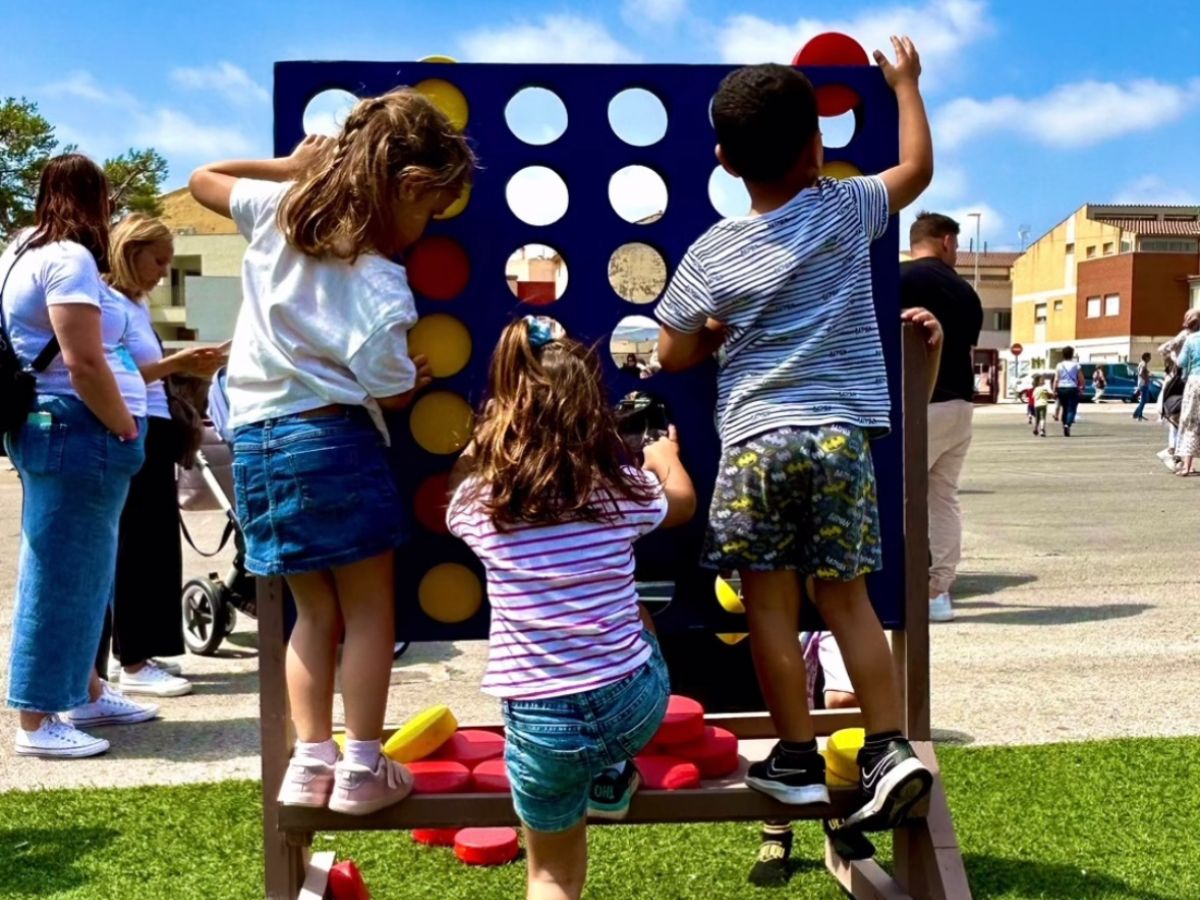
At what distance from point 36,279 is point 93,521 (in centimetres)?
86

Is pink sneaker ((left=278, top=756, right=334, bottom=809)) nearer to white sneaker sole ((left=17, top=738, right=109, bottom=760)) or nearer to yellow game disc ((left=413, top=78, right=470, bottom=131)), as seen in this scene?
yellow game disc ((left=413, top=78, right=470, bottom=131))

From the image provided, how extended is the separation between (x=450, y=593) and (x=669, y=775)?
657 mm

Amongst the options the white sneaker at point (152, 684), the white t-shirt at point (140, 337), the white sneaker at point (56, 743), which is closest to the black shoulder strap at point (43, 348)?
the white t-shirt at point (140, 337)

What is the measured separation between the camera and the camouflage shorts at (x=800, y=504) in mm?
2760

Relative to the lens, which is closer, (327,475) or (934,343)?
(327,475)

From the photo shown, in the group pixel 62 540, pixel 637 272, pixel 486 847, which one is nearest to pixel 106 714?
pixel 62 540

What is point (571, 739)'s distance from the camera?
101 inches

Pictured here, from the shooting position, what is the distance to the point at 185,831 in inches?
153

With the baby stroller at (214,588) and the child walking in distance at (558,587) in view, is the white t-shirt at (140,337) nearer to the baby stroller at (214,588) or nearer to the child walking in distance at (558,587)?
the baby stroller at (214,588)

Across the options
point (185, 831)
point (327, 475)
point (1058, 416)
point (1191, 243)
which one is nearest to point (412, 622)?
point (327, 475)

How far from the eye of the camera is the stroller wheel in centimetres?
654

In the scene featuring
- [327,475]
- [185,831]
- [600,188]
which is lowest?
[185,831]

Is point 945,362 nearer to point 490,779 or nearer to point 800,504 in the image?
point 800,504

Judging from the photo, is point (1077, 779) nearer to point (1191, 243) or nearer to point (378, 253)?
point (378, 253)
